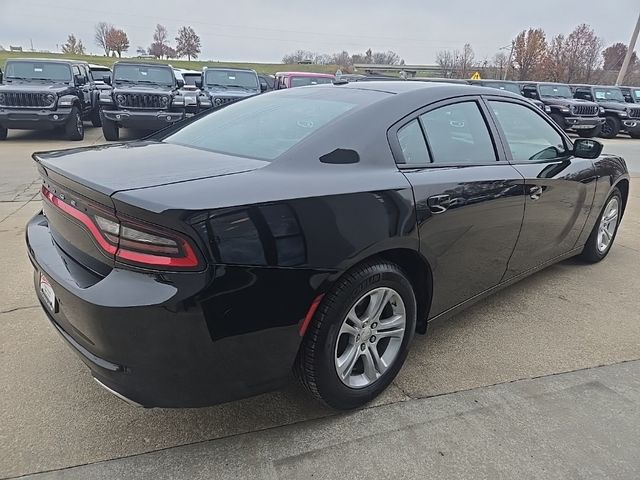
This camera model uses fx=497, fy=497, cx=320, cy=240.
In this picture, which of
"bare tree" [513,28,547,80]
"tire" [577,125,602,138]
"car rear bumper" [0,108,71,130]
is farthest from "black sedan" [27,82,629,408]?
"bare tree" [513,28,547,80]

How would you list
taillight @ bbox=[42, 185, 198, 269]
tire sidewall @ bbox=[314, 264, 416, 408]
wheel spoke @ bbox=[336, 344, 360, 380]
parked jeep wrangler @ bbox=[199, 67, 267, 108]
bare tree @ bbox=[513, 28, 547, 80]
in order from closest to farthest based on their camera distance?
taillight @ bbox=[42, 185, 198, 269] → tire sidewall @ bbox=[314, 264, 416, 408] → wheel spoke @ bbox=[336, 344, 360, 380] → parked jeep wrangler @ bbox=[199, 67, 267, 108] → bare tree @ bbox=[513, 28, 547, 80]

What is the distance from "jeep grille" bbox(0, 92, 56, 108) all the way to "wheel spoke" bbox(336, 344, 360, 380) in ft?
37.1

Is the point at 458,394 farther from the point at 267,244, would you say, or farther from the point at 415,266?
the point at 267,244

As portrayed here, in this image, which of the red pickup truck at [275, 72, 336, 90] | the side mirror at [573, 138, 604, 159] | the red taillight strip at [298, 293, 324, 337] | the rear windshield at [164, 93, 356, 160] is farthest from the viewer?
the red pickup truck at [275, 72, 336, 90]

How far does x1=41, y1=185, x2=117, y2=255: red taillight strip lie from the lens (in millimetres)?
1836

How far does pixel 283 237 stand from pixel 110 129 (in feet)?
36.9

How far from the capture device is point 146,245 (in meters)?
1.75

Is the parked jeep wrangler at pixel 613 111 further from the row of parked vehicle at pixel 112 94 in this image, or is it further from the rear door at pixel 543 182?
the rear door at pixel 543 182

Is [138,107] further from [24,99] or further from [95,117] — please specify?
[95,117]

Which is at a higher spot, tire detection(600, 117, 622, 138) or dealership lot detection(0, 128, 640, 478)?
dealership lot detection(0, 128, 640, 478)

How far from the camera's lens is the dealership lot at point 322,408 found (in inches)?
84.0

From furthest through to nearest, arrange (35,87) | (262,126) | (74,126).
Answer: (74,126), (35,87), (262,126)

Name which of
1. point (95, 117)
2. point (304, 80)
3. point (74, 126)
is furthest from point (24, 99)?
point (304, 80)

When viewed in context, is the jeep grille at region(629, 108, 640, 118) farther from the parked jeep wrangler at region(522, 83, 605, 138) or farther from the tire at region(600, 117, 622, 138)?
the parked jeep wrangler at region(522, 83, 605, 138)
